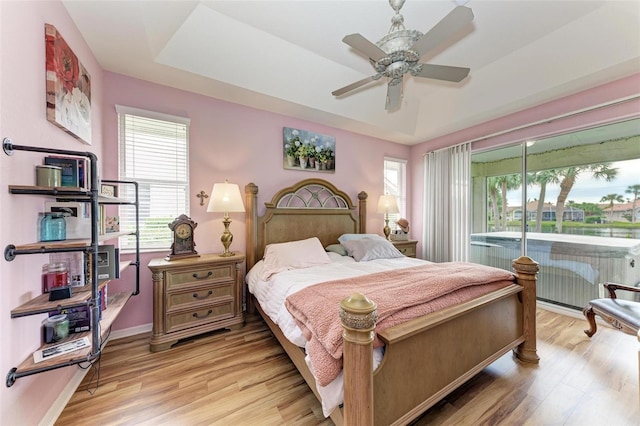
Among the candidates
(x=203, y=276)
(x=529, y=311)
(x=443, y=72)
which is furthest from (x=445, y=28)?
(x=203, y=276)

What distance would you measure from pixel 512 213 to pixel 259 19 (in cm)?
410

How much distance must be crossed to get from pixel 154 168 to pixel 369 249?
266 centimetres

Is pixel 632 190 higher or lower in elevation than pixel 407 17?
lower

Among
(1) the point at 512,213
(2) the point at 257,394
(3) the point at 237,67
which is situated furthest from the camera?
(1) the point at 512,213

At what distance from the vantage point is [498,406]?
158 cm

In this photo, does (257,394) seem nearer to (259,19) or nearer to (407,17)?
(259,19)

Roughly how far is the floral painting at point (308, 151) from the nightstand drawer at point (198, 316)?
1.96 meters

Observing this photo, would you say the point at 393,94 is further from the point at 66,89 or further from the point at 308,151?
the point at 66,89

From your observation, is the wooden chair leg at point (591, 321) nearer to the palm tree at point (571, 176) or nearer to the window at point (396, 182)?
the palm tree at point (571, 176)

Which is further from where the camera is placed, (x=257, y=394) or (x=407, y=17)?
(x=407, y=17)

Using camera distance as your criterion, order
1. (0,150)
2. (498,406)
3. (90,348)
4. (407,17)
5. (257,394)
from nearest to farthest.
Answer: (0,150)
(90,348)
(498,406)
(257,394)
(407,17)

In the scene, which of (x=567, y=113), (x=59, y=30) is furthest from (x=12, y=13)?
(x=567, y=113)

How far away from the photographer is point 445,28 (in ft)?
5.03

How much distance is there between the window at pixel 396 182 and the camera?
4523 millimetres
